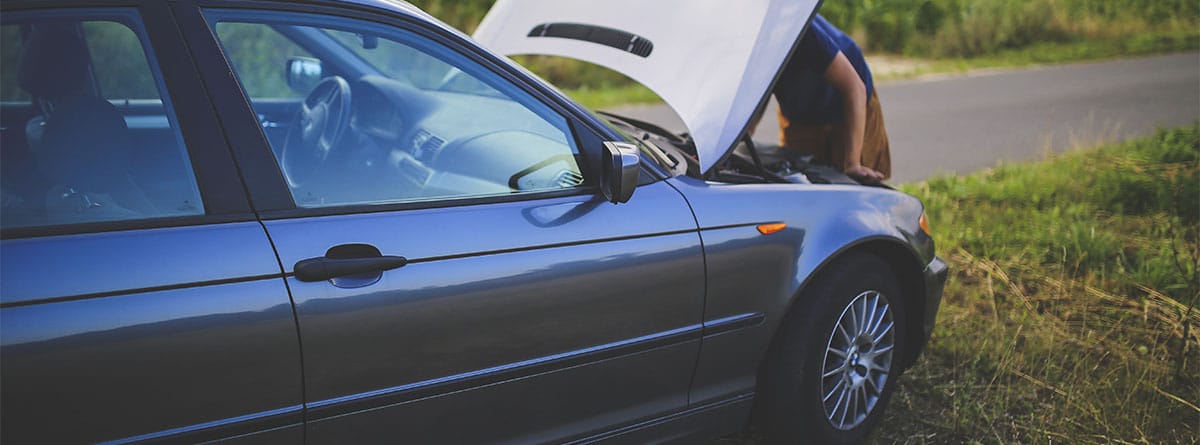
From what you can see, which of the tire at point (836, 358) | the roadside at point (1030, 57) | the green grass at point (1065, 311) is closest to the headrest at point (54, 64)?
the tire at point (836, 358)

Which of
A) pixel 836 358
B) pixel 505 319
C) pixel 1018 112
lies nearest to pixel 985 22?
pixel 1018 112

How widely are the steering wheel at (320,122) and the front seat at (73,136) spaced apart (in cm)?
61

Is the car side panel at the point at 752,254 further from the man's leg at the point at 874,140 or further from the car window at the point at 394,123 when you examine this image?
the man's leg at the point at 874,140

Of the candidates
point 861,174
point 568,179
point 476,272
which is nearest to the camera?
point 476,272

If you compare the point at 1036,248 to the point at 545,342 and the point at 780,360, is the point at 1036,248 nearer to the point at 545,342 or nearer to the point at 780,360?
the point at 780,360

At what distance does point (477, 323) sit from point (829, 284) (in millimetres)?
1221

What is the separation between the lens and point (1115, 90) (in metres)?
10.7

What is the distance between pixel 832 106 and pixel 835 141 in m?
0.15

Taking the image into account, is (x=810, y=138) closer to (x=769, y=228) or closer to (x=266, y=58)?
(x=769, y=228)

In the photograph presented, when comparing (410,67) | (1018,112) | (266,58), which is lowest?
(1018,112)

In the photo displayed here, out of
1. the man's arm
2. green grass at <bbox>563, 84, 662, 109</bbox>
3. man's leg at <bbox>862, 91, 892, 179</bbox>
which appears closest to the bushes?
green grass at <bbox>563, 84, 662, 109</bbox>

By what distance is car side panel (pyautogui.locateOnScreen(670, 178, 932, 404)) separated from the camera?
2801 millimetres

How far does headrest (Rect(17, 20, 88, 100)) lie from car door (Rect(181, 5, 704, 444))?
33 centimetres

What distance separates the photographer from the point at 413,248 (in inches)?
90.1
